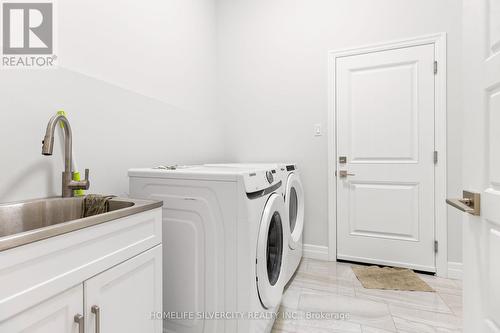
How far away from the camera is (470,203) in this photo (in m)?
0.91

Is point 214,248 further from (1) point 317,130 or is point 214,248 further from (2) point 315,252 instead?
(1) point 317,130

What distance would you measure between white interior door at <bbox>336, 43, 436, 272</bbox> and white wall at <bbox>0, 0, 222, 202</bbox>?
144cm

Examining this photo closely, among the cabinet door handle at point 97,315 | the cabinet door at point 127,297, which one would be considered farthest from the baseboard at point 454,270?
the cabinet door handle at point 97,315

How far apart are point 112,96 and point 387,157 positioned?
7.36 ft

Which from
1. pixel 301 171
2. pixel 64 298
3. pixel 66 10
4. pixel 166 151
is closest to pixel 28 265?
pixel 64 298

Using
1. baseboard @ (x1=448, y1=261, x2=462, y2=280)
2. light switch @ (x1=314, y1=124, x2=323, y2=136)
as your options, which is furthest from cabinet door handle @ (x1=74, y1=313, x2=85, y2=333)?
baseboard @ (x1=448, y1=261, x2=462, y2=280)

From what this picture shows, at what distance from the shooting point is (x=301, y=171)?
2.68 metres

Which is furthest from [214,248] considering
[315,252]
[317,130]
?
[317,130]

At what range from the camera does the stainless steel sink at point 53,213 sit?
875mm

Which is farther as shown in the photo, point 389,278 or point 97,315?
point 389,278

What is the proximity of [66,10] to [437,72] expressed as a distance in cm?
265

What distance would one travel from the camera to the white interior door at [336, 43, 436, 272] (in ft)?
7.46

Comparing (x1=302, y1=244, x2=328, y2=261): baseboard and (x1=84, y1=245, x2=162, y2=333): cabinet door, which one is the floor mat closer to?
Result: (x1=302, y1=244, x2=328, y2=261): baseboard

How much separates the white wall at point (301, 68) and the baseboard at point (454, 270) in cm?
6
